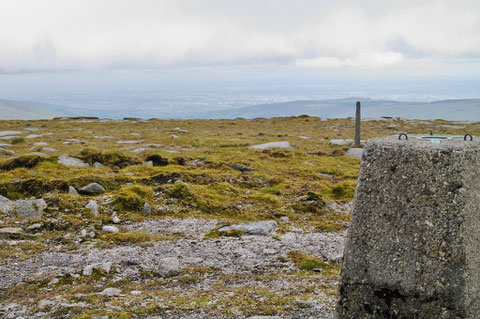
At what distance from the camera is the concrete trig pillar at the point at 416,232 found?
15.4ft

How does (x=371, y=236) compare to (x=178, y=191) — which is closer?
(x=371, y=236)

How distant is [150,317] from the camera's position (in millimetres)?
6426

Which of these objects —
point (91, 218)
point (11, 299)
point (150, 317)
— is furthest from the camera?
point (91, 218)

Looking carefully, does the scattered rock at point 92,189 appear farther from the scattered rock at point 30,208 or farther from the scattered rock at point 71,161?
the scattered rock at point 71,161

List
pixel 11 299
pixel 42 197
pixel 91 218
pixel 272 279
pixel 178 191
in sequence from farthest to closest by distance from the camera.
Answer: pixel 178 191, pixel 42 197, pixel 91 218, pixel 272 279, pixel 11 299

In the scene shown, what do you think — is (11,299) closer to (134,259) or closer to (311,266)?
(134,259)

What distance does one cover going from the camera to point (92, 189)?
46.5ft

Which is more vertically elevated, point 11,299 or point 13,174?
point 13,174

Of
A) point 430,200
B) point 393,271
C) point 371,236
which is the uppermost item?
point 430,200

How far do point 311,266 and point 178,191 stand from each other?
6.41 m

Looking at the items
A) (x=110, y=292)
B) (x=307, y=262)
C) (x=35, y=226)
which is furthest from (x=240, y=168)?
(x=110, y=292)

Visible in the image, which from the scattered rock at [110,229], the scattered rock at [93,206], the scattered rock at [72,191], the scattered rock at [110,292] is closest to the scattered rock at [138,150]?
the scattered rock at [72,191]

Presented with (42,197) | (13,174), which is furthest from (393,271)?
(13,174)

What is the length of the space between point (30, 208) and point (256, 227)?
703 centimetres
